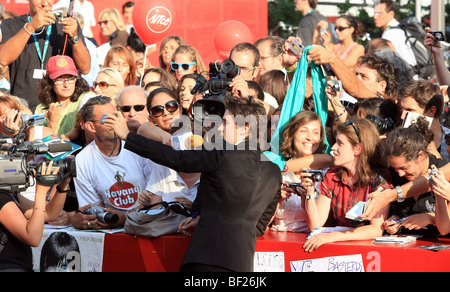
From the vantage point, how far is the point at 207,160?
4051 millimetres

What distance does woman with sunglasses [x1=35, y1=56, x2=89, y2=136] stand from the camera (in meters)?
6.76

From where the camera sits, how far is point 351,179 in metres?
4.82

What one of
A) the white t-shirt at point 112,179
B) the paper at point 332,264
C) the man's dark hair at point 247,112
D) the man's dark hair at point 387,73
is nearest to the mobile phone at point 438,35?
the man's dark hair at point 387,73

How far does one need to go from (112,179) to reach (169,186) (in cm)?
61

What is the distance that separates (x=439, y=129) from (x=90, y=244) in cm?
292

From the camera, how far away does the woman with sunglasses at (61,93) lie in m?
6.76

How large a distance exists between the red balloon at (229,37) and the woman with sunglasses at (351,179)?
372 cm

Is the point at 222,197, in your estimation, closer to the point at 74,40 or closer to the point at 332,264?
the point at 332,264

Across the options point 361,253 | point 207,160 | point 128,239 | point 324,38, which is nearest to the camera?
point 207,160

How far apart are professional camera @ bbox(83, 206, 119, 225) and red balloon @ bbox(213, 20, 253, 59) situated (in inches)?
139

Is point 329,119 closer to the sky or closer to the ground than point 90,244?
closer to the sky

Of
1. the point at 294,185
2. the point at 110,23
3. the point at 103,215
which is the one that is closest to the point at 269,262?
the point at 294,185
